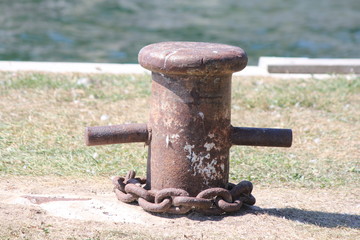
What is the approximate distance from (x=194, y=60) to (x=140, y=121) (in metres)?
2.75

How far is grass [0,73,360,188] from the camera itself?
568cm

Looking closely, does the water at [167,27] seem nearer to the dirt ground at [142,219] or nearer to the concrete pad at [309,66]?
the concrete pad at [309,66]

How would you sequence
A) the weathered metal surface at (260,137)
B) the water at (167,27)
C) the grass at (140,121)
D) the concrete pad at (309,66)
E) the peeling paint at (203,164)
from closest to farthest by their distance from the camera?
the peeling paint at (203,164), the weathered metal surface at (260,137), the grass at (140,121), the concrete pad at (309,66), the water at (167,27)

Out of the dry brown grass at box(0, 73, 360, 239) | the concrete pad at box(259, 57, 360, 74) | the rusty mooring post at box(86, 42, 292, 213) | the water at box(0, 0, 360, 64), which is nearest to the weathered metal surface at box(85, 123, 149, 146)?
the rusty mooring post at box(86, 42, 292, 213)

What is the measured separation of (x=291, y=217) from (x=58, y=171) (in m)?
1.90

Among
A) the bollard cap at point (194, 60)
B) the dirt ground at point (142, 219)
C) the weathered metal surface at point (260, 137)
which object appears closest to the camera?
the dirt ground at point (142, 219)

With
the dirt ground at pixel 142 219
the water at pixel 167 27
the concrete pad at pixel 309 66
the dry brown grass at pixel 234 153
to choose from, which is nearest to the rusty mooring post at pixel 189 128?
the dirt ground at pixel 142 219

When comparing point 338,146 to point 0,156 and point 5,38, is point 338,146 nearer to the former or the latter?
point 0,156

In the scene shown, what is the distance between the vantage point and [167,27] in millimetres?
17156

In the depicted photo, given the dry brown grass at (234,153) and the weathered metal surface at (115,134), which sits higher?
the weathered metal surface at (115,134)

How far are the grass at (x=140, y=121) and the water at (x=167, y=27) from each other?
6.18 metres

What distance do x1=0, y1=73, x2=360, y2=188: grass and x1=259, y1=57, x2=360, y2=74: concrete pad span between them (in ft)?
1.39

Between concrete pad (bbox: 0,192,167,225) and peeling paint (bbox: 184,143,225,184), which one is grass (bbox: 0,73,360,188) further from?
peeling paint (bbox: 184,143,225,184)

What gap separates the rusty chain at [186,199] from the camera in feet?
14.2
